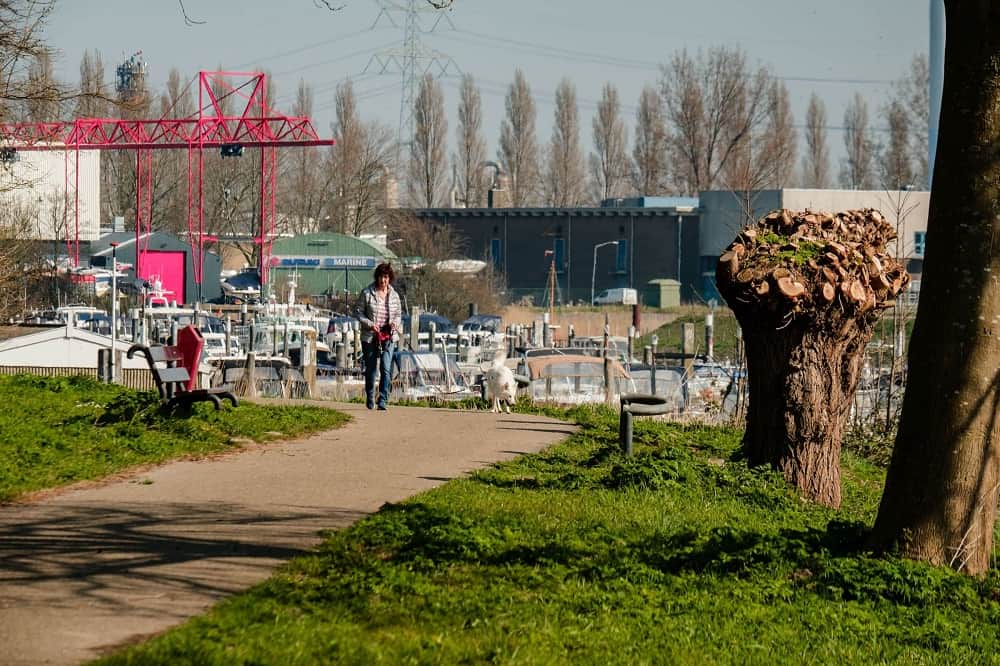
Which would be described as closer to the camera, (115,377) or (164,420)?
(164,420)

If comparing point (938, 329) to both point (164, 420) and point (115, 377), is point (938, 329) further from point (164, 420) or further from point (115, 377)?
point (115, 377)

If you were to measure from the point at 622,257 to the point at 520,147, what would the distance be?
701 inches

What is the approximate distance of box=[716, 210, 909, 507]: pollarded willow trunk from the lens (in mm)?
11961

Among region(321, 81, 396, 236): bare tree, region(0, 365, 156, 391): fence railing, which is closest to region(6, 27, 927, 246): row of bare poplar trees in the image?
region(321, 81, 396, 236): bare tree

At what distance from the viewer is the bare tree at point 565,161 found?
108 m

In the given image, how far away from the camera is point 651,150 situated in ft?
350

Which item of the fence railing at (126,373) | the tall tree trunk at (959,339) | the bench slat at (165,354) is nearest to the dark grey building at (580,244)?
the fence railing at (126,373)

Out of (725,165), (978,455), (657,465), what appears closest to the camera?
(978,455)

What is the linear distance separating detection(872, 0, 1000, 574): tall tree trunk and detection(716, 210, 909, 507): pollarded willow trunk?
3.98 meters

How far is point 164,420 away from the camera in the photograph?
518 inches

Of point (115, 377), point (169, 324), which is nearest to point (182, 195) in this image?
point (169, 324)

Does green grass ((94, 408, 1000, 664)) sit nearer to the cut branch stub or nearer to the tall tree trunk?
the tall tree trunk

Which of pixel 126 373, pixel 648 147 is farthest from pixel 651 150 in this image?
pixel 126 373

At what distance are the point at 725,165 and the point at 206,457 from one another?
92084 millimetres
